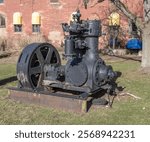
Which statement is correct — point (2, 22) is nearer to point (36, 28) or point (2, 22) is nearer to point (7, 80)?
point (36, 28)

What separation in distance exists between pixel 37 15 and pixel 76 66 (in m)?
16.9

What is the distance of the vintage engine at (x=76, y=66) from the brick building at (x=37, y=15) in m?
15.0

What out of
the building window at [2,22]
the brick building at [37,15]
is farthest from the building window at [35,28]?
the building window at [2,22]

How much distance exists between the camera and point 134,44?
18.2 metres

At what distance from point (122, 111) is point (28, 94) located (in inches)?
75.3

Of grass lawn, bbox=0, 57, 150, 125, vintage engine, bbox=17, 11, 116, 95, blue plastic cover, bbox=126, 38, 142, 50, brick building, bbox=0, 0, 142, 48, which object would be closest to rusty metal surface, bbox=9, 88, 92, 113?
grass lawn, bbox=0, 57, 150, 125

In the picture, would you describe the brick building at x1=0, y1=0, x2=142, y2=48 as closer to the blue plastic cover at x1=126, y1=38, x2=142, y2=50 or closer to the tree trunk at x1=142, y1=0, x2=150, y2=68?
the blue plastic cover at x1=126, y1=38, x2=142, y2=50

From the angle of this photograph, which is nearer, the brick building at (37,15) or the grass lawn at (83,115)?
the grass lawn at (83,115)

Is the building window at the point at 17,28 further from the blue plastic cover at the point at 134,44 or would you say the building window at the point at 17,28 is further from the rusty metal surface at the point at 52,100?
the rusty metal surface at the point at 52,100

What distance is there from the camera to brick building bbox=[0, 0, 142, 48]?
72.9 ft

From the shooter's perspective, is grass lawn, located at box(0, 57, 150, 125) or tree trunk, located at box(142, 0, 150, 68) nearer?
grass lawn, located at box(0, 57, 150, 125)

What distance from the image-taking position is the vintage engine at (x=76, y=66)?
6.30 meters

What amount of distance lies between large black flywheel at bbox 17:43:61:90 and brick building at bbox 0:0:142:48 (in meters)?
14.7

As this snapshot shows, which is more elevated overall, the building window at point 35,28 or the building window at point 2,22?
the building window at point 2,22
